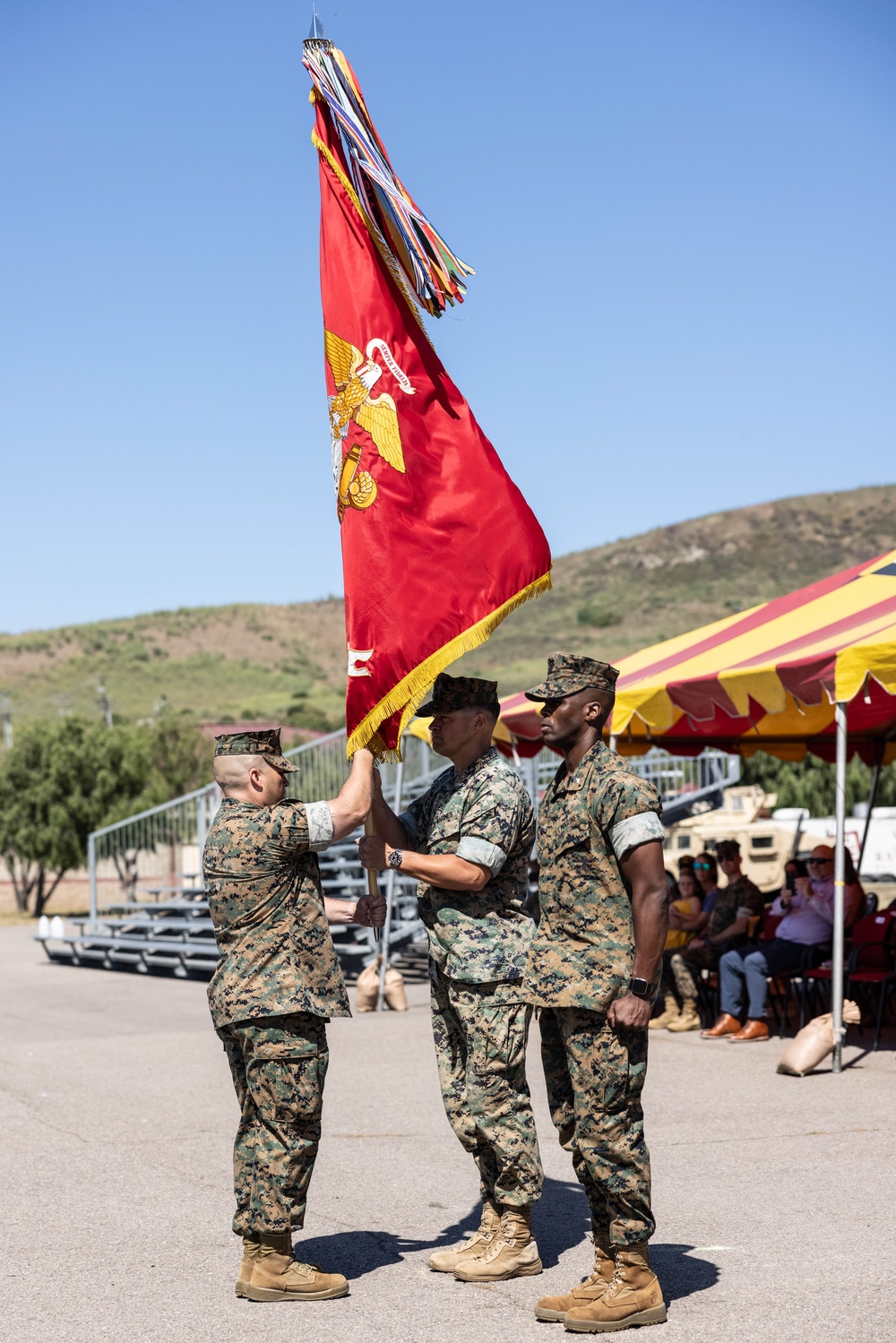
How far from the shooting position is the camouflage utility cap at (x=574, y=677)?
487 centimetres

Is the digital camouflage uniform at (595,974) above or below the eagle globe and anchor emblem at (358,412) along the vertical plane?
below

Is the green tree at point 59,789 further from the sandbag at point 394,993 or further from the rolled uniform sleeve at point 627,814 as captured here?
the rolled uniform sleeve at point 627,814

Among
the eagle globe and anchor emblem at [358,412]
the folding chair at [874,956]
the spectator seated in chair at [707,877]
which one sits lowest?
the folding chair at [874,956]


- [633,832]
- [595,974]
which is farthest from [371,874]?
[633,832]

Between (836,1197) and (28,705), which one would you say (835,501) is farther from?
(836,1197)

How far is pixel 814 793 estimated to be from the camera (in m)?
35.7

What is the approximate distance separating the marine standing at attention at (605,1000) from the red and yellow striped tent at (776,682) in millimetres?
4590

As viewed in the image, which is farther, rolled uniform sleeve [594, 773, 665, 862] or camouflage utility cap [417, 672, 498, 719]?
camouflage utility cap [417, 672, 498, 719]

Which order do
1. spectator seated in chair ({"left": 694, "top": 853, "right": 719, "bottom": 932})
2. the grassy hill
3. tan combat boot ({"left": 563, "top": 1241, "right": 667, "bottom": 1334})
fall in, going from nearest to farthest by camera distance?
1. tan combat boot ({"left": 563, "top": 1241, "right": 667, "bottom": 1334})
2. spectator seated in chair ({"left": 694, "top": 853, "right": 719, "bottom": 932})
3. the grassy hill

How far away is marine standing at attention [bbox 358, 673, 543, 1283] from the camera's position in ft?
16.6

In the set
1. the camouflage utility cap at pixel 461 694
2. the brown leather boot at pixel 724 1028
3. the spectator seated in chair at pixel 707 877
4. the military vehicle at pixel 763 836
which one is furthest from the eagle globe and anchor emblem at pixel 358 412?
the military vehicle at pixel 763 836

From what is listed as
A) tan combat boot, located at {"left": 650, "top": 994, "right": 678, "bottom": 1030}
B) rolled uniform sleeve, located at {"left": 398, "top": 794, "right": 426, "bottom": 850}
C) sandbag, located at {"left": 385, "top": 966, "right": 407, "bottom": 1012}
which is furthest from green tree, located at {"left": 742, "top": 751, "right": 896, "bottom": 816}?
rolled uniform sleeve, located at {"left": 398, "top": 794, "right": 426, "bottom": 850}

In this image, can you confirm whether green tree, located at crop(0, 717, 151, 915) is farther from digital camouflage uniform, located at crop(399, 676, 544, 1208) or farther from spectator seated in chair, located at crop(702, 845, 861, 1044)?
digital camouflage uniform, located at crop(399, 676, 544, 1208)

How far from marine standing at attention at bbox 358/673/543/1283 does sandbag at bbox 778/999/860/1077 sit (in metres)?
4.33
